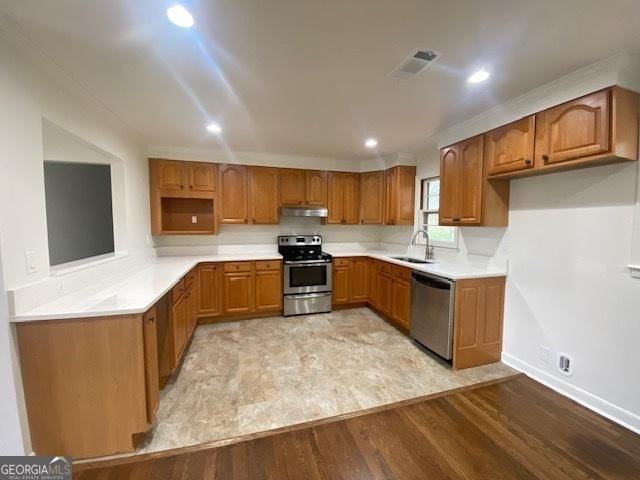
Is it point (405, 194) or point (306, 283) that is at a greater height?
point (405, 194)

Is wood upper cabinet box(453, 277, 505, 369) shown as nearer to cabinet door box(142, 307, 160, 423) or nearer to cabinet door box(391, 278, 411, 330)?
cabinet door box(391, 278, 411, 330)

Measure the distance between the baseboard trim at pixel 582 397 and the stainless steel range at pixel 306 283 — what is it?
2454mm

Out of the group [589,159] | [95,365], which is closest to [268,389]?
[95,365]

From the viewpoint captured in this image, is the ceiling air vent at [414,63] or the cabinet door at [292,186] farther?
the cabinet door at [292,186]

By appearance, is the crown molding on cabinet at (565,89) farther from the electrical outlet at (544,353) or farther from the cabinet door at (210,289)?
the cabinet door at (210,289)

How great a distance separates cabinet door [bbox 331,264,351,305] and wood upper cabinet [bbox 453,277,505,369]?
6.52 ft

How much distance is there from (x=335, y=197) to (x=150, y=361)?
3.56m

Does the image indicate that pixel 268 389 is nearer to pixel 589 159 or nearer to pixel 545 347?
pixel 545 347

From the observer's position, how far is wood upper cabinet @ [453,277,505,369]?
270 cm

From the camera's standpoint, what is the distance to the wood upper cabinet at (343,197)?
4.68 metres

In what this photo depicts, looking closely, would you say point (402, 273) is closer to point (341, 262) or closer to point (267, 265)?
point (341, 262)

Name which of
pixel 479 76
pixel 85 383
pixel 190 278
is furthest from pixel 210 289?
pixel 479 76

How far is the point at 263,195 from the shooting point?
171 inches

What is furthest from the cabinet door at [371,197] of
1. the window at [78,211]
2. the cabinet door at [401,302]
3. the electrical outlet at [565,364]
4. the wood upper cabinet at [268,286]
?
the window at [78,211]
